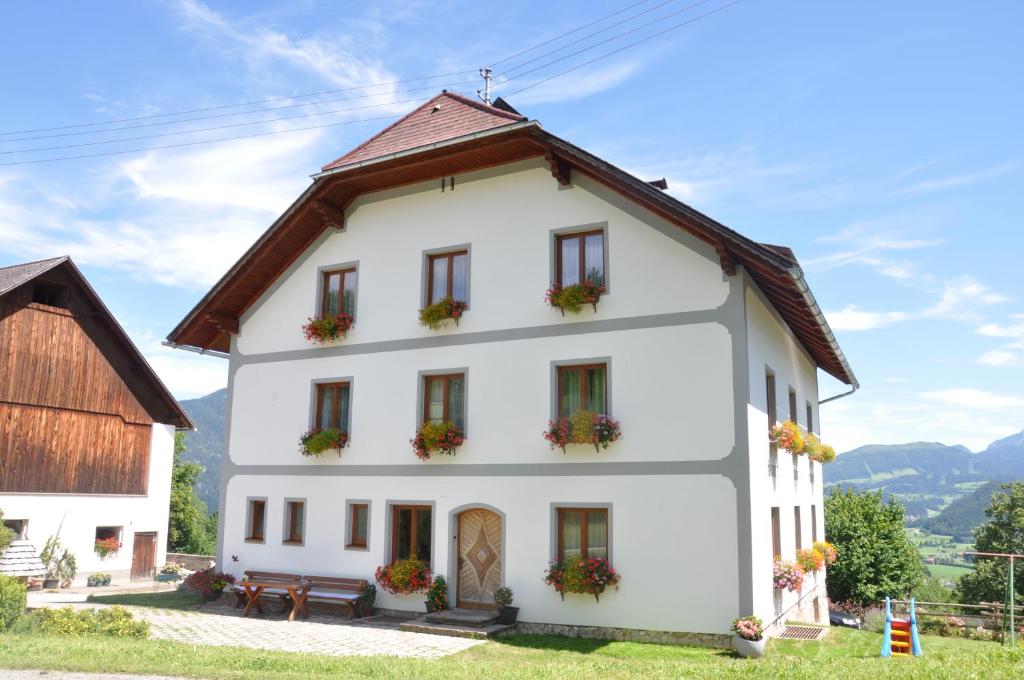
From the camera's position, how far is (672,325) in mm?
14344

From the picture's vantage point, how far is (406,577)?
622 inches

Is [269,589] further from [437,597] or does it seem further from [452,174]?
[452,174]

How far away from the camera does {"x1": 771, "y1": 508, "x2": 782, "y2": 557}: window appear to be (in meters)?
15.7

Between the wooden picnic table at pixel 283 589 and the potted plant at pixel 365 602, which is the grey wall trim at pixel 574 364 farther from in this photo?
the wooden picnic table at pixel 283 589

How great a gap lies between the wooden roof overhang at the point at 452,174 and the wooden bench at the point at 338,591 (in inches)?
255

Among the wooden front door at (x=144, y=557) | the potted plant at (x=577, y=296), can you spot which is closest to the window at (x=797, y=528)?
the potted plant at (x=577, y=296)

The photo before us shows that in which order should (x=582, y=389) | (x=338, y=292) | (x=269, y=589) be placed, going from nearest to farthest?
(x=582, y=389) → (x=269, y=589) → (x=338, y=292)

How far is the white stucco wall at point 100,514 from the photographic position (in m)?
23.1

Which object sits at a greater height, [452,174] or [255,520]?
[452,174]

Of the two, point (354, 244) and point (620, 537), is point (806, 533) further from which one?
point (354, 244)

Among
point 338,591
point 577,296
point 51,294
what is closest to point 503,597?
point 338,591

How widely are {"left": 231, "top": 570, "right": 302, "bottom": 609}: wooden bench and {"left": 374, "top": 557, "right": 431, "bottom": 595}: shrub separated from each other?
2.15 metres

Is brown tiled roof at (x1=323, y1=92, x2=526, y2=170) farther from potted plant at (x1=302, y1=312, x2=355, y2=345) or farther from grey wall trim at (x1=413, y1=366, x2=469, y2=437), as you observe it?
grey wall trim at (x1=413, y1=366, x2=469, y2=437)

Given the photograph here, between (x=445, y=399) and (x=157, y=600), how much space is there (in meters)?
8.34
